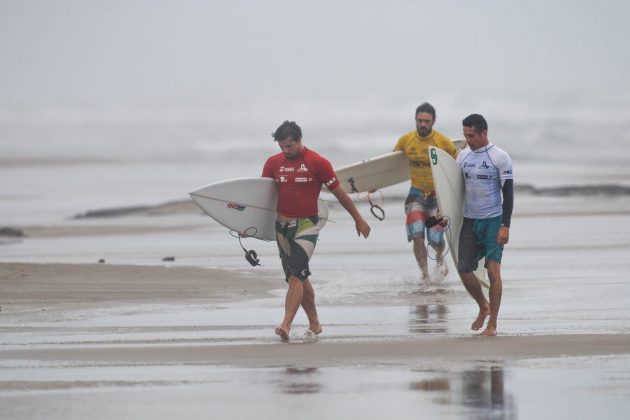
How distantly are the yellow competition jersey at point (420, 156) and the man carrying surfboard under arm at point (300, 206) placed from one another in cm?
371

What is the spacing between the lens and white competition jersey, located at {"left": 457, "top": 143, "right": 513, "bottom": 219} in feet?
35.4

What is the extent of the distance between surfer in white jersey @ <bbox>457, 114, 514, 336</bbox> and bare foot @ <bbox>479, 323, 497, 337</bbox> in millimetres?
187

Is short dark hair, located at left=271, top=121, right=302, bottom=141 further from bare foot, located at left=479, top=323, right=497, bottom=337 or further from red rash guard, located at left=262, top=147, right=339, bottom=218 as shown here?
bare foot, located at left=479, top=323, right=497, bottom=337

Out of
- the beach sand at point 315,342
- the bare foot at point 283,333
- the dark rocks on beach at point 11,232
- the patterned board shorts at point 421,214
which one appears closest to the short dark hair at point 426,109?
the patterned board shorts at point 421,214

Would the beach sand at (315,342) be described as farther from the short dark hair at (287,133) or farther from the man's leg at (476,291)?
the short dark hair at (287,133)

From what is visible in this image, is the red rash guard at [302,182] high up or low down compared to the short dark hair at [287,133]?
down

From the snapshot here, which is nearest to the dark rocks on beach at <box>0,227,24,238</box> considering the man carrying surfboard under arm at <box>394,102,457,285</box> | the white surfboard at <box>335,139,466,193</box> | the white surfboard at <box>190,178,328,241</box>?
the white surfboard at <box>335,139,466,193</box>

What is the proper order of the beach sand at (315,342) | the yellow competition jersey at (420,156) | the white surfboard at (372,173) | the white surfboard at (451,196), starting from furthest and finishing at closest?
the white surfboard at (372,173) < the yellow competition jersey at (420,156) < the white surfboard at (451,196) < the beach sand at (315,342)

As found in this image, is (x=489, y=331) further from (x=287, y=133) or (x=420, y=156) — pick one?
(x=420, y=156)

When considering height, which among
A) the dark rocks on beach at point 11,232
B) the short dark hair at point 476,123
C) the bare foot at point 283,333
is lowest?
the bare foot at point 283,333

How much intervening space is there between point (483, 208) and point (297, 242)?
1403mm

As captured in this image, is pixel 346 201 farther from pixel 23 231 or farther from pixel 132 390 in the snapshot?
pixel 23 231

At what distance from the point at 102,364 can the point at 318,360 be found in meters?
1.35

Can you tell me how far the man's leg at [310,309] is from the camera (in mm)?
→ 10805
